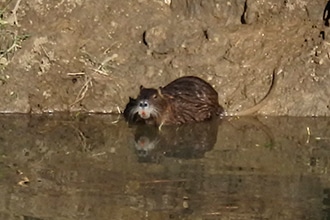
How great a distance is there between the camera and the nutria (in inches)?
387

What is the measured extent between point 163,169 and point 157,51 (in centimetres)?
311

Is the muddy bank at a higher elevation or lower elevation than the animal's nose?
higher

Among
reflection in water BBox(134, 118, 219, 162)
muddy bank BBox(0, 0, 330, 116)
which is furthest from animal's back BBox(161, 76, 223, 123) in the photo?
muddy bank BBox(0, 0, 330, 116)

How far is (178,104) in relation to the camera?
10.2 m

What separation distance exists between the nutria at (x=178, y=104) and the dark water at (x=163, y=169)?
17cm

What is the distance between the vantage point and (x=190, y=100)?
10.2 meters

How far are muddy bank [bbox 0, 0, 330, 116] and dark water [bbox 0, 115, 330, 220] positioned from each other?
1.29ft

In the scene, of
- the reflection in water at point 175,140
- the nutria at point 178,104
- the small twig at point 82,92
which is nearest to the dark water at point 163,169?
the reflection in water at point 175,140

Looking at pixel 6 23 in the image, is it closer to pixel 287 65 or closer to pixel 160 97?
pixel 160 97

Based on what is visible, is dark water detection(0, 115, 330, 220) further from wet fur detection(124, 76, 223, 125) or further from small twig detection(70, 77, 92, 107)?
small twig detection(70, 77, 92, 107)

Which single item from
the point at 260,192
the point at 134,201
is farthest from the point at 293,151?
the point at 134,201

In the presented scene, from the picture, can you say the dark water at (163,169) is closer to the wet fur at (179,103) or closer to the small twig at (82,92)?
the wet fur at (179,103)

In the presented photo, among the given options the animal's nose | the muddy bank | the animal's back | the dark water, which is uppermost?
the muddy bank

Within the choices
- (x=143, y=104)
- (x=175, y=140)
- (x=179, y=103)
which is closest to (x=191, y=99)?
(x=179, y=103)
